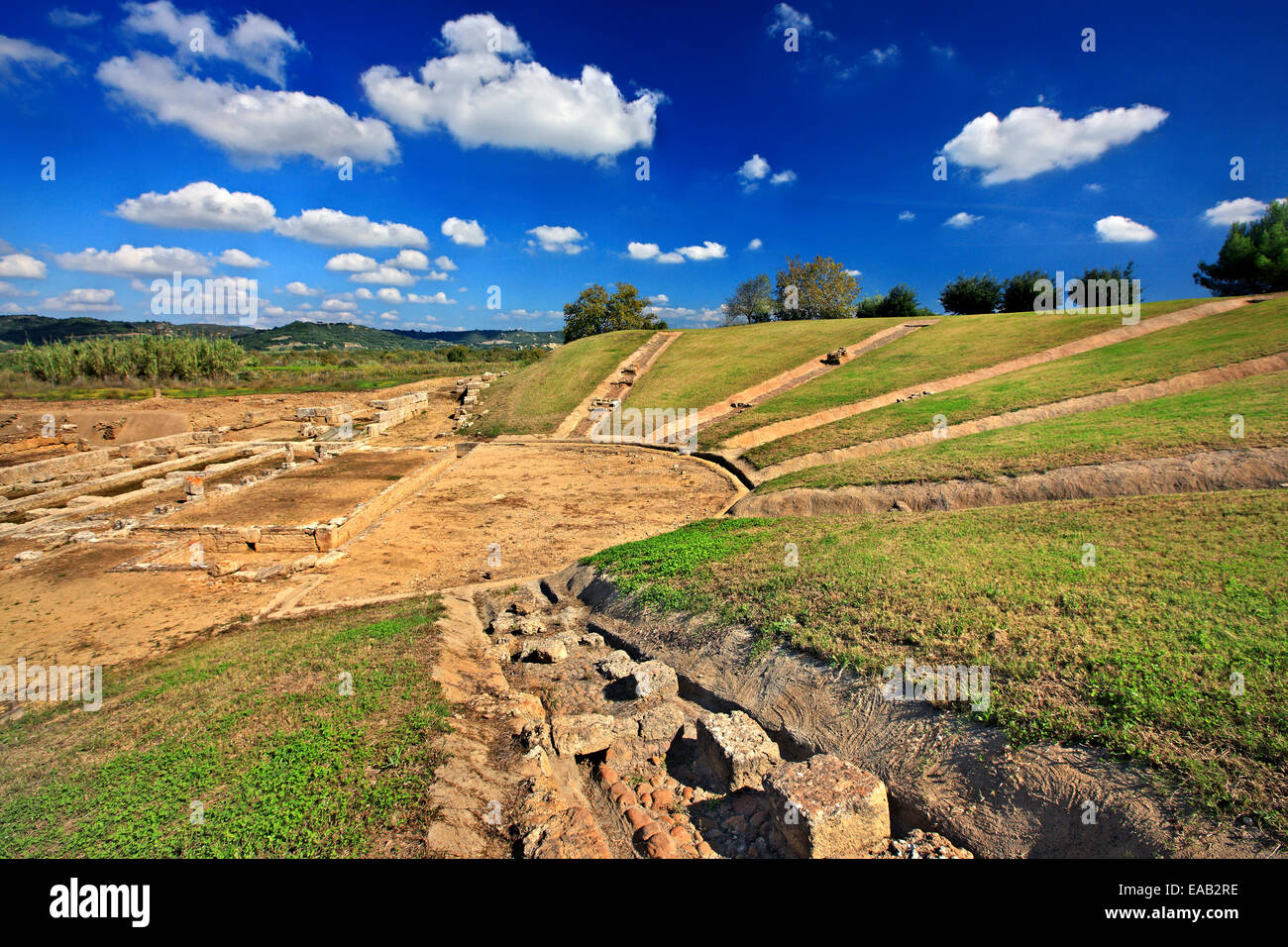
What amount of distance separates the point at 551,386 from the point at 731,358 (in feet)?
34.1

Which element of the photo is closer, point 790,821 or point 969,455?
point 790,821

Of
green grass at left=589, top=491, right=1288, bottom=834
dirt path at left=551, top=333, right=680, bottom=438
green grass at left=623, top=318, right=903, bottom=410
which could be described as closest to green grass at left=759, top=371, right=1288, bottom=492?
green grass at left=589, top=491, right=1288, bottom=834

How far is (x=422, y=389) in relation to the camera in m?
39.0

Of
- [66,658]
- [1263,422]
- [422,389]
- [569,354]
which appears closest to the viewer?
[66,658]

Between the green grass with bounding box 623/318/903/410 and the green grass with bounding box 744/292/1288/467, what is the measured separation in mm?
8645

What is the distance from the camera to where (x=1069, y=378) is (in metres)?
16.3

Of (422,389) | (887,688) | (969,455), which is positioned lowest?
(887,688)

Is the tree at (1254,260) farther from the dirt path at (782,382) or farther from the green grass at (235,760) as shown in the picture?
the green grass at (235,760)

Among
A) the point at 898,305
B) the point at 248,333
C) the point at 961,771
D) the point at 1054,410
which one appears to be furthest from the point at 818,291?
the point at 248,333

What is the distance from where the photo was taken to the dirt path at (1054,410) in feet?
45.5

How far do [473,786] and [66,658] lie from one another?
6.74 meters

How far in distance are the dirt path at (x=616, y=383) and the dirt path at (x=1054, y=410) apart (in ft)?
39.0

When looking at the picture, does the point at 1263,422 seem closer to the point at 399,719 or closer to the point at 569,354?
the point at 399,719
